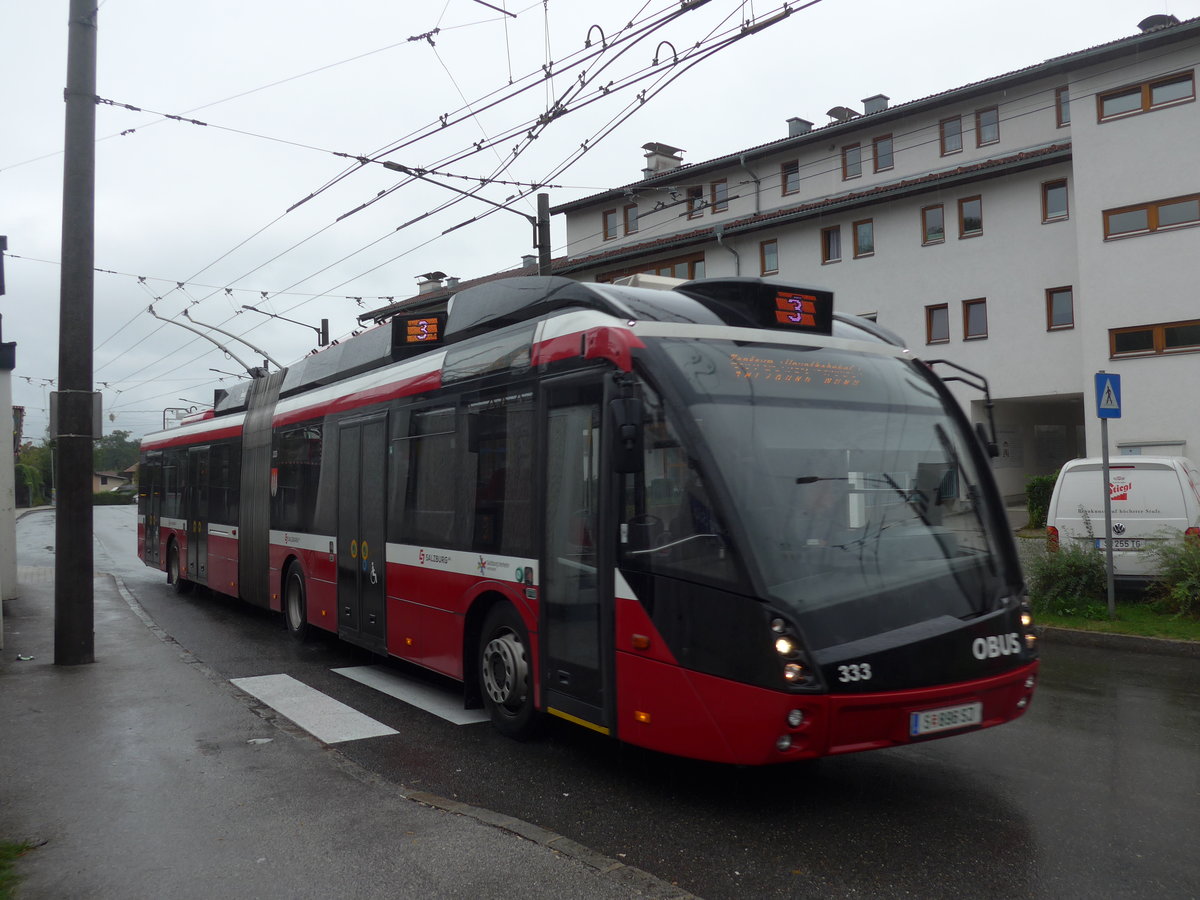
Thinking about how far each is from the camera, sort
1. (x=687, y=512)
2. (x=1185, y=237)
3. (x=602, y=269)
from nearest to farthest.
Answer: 1. (x=687, y=512)
2. (x=1185, y=237)
3. (x=602, y=269)

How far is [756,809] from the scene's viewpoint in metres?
5.58

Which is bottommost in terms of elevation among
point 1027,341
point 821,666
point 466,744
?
point 466,744

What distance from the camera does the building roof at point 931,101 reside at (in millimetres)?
25234

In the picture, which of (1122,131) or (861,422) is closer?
(861,422)

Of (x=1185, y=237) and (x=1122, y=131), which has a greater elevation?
(x=1122, y=131)

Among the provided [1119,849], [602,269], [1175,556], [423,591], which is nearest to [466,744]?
[423,591]

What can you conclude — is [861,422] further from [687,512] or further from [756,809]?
[756,809]

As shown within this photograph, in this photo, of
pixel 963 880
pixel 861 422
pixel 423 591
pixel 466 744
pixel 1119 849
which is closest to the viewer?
pixel 963 880

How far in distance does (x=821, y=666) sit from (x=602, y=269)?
37.7 m

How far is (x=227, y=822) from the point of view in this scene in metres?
5.30

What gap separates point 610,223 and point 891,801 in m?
39.7

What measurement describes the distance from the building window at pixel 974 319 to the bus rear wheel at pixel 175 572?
897 inches

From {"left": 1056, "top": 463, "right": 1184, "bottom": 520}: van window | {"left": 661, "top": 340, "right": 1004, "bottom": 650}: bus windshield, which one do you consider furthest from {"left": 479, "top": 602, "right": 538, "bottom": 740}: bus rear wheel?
{"left": 1056, "top": 463, "right": 1184, "bottom": 520}: van window

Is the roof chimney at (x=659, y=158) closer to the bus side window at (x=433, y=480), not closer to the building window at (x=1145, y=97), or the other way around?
the building window at (x=1145, y=97)
